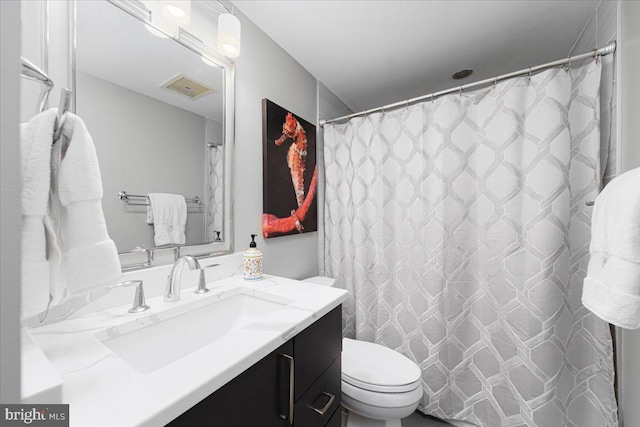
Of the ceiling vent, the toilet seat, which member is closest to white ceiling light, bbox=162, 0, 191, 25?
the ceiling vent

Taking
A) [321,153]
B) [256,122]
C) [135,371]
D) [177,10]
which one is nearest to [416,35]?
[321,153]

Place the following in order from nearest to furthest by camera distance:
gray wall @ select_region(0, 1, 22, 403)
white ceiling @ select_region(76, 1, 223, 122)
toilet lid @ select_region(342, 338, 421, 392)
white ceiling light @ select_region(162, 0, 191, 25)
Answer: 1. gray wall @ select_region(0, 1, 22, 403)
2. white ceiling @ select_region(76, 1, 223, 122)
3. white ceiling light @ select_region(162, 0, 191, 25)
4. toilet lid @ select_region(342, 338, 421, 392)

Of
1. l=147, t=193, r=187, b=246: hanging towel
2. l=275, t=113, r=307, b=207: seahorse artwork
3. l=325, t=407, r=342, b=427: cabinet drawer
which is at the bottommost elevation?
l=325, t=407, r=342, b=427: cabinet drawer

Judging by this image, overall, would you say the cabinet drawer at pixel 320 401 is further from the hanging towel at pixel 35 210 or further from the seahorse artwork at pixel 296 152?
the seahorse artwork at pixel 296 152

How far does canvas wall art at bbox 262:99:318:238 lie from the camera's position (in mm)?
1393

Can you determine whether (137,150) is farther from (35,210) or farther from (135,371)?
(135,371)

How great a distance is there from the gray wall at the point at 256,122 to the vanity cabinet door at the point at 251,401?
688 mm

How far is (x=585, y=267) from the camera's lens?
1151 millimetres

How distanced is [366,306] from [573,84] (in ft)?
5.42

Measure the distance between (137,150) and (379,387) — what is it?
138cm

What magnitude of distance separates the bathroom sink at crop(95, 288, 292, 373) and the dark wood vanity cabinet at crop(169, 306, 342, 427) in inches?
6.8

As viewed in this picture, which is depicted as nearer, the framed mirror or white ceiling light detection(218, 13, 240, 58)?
the framed mirror

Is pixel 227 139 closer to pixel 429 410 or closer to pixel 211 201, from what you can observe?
pixel 211 201

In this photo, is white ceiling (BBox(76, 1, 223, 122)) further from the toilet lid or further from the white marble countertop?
the toilet lid
